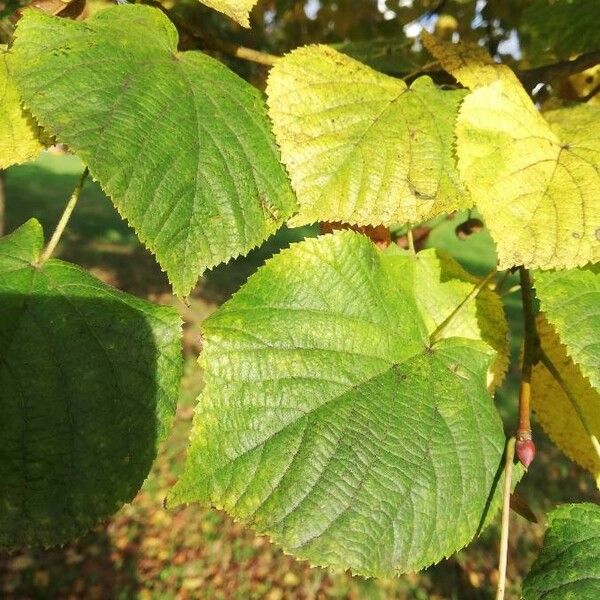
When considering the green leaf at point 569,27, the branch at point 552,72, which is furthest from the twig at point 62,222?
the green leaf at point 569,27

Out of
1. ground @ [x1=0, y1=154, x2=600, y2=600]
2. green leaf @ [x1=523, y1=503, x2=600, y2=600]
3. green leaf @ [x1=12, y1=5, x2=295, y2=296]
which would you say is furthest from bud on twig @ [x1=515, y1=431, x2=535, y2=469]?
ground @ [x1=0, y1=154, x2=600, y2=600]

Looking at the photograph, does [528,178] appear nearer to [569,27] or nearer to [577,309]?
[577,309]

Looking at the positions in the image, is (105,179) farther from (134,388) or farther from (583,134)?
(583,134)

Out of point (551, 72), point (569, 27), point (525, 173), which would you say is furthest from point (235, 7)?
point (569, 27)

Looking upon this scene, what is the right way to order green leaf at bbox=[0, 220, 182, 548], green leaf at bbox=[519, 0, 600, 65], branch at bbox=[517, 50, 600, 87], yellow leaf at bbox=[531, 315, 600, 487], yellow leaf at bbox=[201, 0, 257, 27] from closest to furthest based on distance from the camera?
green leaf at bbox=[0, 220, 182, 548] → yellow leaf at bbox=[201, 0, 257, 27] → yellow leaf at bbox=[531, 315, 600, 487] → branch at bbox=[517, 50, 600, 87] → green leaf at bbox=[519, 0, 600, 65]

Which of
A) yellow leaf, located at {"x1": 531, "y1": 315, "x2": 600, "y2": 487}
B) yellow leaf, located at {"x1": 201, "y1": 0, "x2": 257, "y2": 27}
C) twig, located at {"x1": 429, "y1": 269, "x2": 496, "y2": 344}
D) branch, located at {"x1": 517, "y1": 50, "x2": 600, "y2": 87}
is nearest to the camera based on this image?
yellow leaf, located at {"x1": 201, "y1": 0, "x2": 257, "y2": 27}

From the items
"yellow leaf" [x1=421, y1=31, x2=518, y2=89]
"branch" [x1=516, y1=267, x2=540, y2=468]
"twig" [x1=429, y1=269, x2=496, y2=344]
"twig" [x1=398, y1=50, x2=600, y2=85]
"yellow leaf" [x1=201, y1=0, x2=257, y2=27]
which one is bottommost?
"branch" [x1=516, y1=267, x2=540, y2=468]

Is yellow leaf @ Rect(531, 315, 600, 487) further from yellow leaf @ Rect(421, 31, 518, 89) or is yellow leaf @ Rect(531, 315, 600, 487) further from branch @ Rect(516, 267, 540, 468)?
yellow leaf @ Rect(421, 31, 518, 89)
